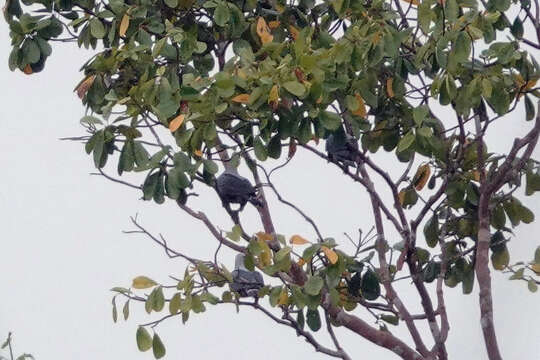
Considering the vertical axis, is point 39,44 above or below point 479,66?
above

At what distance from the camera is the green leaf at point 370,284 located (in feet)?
6.16

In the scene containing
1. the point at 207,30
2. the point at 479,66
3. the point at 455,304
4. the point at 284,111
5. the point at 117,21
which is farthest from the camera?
the point at 455,304

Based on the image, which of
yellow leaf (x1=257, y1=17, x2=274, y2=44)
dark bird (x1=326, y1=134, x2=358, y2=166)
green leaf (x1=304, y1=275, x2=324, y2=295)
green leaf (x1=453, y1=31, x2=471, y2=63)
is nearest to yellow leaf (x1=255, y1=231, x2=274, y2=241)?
green leaf (x1=304, y1=275, x2=324, y2=295)

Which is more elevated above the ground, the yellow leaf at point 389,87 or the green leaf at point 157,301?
the yellow leaf at point 389,87

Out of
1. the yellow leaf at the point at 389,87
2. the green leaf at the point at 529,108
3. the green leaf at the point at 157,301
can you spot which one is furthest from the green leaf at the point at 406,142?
the green leaf at the point at 157,301

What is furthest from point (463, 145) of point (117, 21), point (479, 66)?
point (117, 21)

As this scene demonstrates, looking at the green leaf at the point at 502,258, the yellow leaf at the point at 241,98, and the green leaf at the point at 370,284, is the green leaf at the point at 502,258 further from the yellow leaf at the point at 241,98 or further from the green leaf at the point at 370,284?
the yellow leaf at the point at 241,98

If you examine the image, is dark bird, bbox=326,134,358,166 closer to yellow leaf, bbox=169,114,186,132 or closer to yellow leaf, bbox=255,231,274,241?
yellow leaf, bbox=255,231,274,241

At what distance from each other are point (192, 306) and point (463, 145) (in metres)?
0.58

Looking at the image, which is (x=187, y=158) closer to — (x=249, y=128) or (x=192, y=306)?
(x=249, y=128)

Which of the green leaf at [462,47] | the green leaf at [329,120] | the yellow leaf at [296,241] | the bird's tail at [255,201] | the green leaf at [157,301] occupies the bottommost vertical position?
the green leaf at [157,301]

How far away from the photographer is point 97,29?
1.81m

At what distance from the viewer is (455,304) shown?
2684 mm

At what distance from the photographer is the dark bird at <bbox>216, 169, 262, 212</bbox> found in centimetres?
185
